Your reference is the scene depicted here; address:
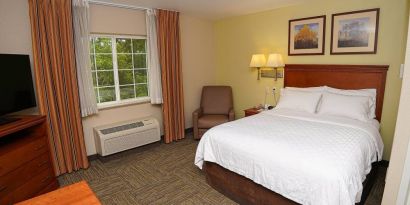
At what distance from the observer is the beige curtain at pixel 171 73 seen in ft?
12.7

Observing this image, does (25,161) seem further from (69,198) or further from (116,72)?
(116,72)

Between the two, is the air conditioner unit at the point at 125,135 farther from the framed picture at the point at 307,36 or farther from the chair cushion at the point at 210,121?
the framed picture at the point at 307,36

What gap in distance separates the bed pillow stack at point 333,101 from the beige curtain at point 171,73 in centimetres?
186

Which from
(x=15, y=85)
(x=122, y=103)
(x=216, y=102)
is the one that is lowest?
(x=216, y=102)

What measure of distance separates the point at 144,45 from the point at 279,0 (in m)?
2.32

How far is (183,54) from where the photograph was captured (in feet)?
14.5

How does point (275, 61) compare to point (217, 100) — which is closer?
point (275, 61)

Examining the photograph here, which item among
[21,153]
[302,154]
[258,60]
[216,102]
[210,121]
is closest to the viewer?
[302,154]

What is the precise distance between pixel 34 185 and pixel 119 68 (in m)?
2.01

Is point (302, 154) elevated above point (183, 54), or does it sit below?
below

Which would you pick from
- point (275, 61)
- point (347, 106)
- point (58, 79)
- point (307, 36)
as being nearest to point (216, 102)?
point (275, 61)

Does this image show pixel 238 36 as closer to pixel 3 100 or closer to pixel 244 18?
pixel 244 18

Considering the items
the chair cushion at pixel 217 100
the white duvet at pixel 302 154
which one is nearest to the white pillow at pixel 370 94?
the white duvet at pixel 302 154

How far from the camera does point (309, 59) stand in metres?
3.57
